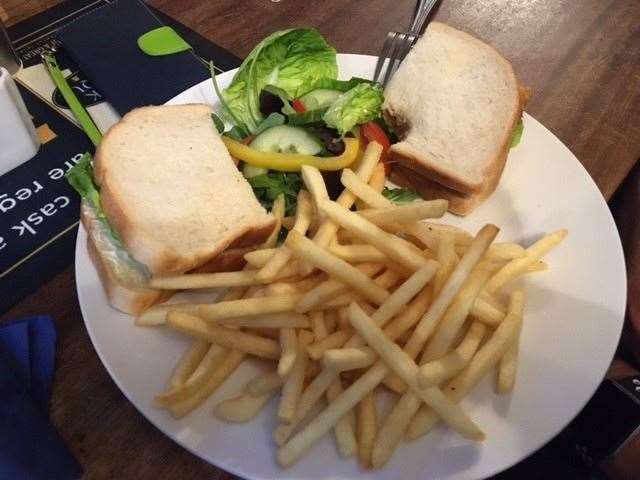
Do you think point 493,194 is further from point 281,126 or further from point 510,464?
point 510,464

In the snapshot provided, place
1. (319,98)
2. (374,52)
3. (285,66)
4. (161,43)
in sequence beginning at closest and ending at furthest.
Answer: (319,98) → (285,66) → (161,43) → (374,52)

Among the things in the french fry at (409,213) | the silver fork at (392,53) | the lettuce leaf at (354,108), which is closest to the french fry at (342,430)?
the french fry at (409,213)

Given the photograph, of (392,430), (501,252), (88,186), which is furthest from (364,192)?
(88,186)

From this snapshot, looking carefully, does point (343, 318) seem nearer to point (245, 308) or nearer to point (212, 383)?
point (245, 308)

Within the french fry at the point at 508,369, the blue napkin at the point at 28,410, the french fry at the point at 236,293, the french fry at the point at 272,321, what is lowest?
the blue napkin at the point at 28,410

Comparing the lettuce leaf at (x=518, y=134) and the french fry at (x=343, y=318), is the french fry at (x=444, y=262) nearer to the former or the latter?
the french fry at (x=343, y=318)

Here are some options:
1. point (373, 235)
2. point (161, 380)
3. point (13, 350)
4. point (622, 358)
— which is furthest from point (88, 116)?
point (622, 358)

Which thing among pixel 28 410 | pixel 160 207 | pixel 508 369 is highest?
pixel 160 207
